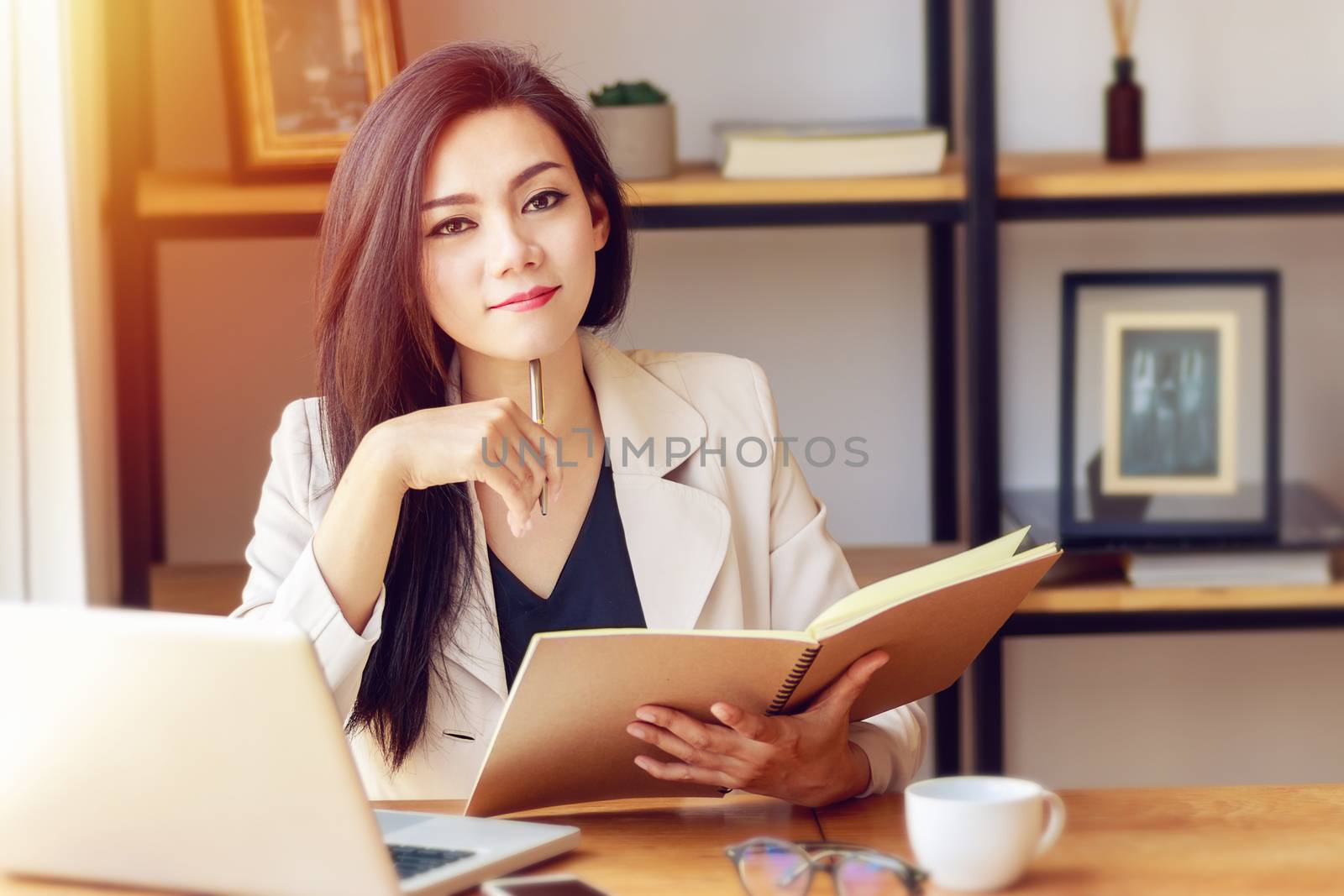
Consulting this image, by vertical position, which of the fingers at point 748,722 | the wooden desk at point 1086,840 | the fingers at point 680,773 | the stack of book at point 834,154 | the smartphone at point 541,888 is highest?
the stack of book at point 834,154

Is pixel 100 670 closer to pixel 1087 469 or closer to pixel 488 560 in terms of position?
pixel 488 560

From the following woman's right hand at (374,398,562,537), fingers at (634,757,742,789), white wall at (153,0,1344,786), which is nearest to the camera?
fingers at (634,757,742,789)

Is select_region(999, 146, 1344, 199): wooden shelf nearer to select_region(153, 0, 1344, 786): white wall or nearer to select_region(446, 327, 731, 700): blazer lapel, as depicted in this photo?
select_region(153, 0, 1344, 786): white wall

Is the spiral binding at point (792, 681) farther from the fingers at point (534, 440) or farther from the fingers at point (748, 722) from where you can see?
the fingers at point (534, 440)

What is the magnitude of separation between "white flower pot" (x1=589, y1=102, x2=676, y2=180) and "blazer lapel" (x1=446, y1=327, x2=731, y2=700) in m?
0.40

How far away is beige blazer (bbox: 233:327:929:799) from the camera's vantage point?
141cm

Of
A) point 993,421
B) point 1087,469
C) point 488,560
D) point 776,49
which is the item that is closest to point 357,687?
point 488,560

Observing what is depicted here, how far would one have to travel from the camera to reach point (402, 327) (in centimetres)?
144

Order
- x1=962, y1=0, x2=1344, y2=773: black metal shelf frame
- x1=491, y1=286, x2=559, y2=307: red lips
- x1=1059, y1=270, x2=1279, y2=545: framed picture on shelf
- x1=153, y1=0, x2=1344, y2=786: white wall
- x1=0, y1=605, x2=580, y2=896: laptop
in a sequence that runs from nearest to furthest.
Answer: x1=0, y1=605, x2=580, y2=896: laptop < x1=491, y1=286, x2=559, y2=307: red lips < x1=962, y1=0, x2=1344, y2=773: black metal shelf frame < x1=1059, y1=270, x2=1279, y2=545: framed picture on shelf < x1=153, y1=0, x2=1344, y2=786: white wall

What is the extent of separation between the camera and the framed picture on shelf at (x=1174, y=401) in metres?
1.98

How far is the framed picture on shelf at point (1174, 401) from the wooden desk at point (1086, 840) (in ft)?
2.96

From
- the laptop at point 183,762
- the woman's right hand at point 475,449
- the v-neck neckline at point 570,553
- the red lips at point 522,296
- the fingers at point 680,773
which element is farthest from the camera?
the v-neck neckline at point 570,553

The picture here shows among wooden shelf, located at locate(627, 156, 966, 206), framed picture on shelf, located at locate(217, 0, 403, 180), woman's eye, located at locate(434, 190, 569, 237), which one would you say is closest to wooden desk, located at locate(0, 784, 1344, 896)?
woman's eye, located at locate(434, 190, 569, 237)

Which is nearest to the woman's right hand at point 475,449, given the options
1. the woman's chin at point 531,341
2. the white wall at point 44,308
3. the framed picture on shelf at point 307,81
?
the woman's chin at point 531,341
